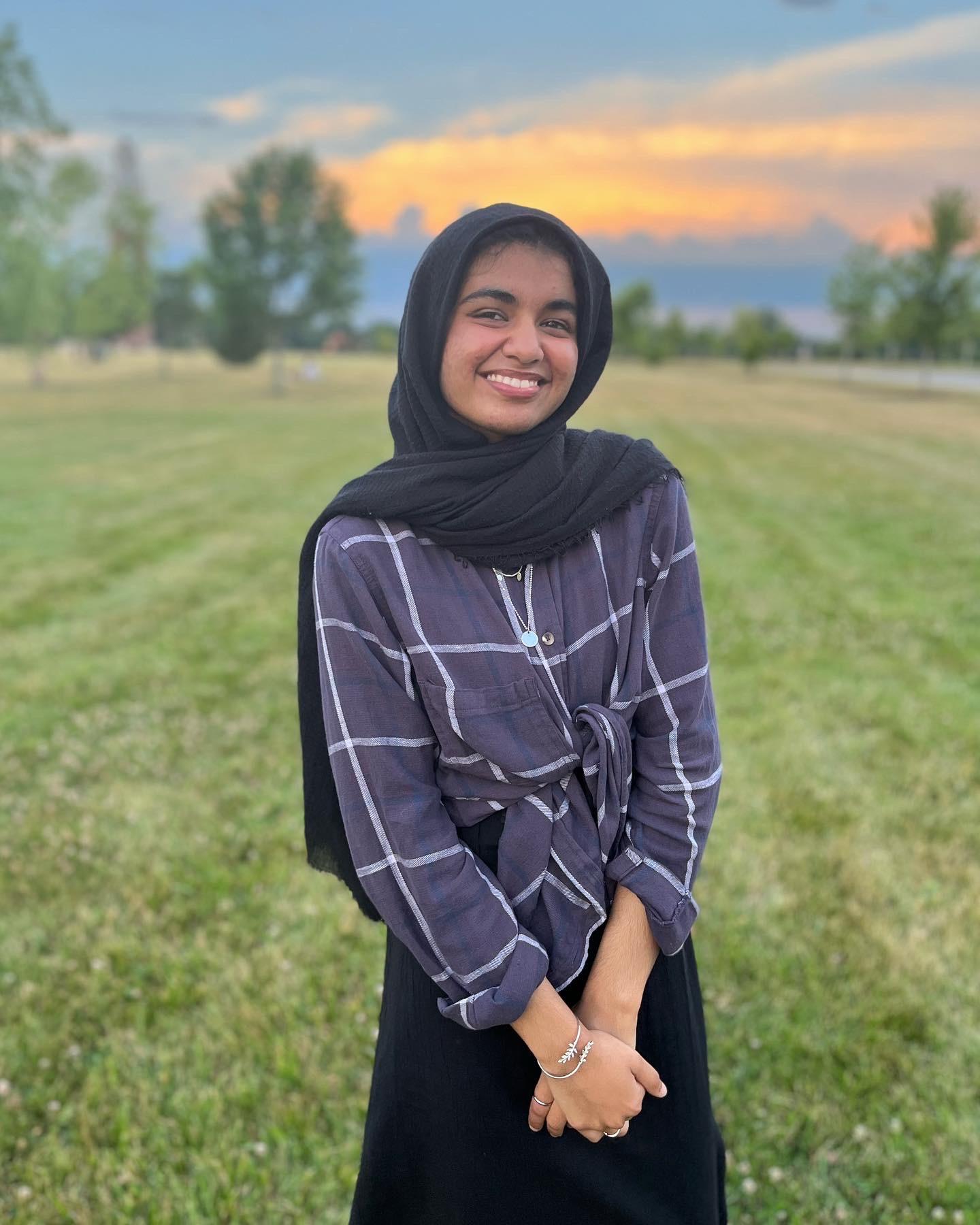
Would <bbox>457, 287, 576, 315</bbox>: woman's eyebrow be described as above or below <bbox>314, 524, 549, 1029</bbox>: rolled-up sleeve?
above

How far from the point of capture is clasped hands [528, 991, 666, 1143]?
1652mm

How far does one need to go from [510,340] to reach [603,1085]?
4.49ft

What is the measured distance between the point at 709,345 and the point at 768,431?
3152 inches

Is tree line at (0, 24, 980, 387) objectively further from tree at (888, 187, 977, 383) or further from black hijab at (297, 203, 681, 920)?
black hijab at (297, 203, 681, 920)

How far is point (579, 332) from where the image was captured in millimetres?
1718

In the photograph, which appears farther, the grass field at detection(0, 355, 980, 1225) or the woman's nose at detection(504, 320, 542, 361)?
the grass field at detection(0, 355, 980, 1225)

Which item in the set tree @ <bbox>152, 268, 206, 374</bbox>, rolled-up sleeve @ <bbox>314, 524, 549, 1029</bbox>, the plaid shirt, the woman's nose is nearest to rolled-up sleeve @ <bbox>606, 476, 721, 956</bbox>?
the plaid shirt

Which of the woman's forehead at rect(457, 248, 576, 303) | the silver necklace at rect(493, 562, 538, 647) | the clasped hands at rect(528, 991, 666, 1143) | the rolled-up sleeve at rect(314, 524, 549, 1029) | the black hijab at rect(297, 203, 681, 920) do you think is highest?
the woman's forehead at rect(457, 248, 576, 303)

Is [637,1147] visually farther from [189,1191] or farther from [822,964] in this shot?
[822,964]

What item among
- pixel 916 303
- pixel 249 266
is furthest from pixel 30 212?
pixel 916 303

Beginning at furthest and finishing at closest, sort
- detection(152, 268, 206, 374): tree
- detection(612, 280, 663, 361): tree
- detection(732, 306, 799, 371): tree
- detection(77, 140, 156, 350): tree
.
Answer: detection(612, 280, 663, 361): tree
detection(152, 268, 206, 374): tree
detection(732, 306, 799, 371): tree
detection(77, 140, 156, 350): tree

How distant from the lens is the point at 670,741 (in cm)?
178

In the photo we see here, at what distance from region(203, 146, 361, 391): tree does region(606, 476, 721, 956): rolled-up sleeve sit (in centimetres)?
4905

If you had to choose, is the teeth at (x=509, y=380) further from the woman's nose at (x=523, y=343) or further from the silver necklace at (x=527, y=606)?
the silver necklace at (x=527, y=606)
